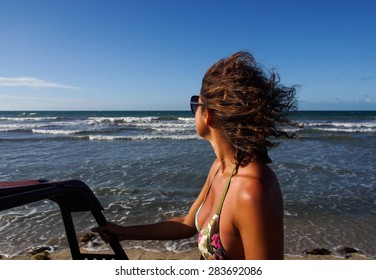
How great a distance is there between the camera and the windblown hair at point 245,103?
1.68 meters

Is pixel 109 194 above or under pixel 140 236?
under

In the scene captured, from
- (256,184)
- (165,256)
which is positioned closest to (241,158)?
(256,184)

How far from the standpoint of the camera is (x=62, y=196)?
5.50 feet

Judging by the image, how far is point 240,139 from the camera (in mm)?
1725

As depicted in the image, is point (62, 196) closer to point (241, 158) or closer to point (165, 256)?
point (241, 158)

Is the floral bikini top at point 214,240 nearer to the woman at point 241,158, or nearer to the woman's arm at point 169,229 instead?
the woman at point 241,158

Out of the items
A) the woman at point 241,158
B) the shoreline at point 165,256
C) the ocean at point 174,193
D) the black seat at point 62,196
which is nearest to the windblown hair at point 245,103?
the woman at point 241,158

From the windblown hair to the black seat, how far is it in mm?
824

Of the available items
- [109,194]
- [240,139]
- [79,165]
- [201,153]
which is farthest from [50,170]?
[240,139]

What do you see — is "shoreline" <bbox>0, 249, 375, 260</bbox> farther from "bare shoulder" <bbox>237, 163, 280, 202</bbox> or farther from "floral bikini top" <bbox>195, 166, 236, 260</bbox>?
"bare shoulder" <bbox>237, 163, 280, 202</bbox>

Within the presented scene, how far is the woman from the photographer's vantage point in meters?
1.42

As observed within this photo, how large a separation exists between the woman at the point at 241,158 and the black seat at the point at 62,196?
0.17m
